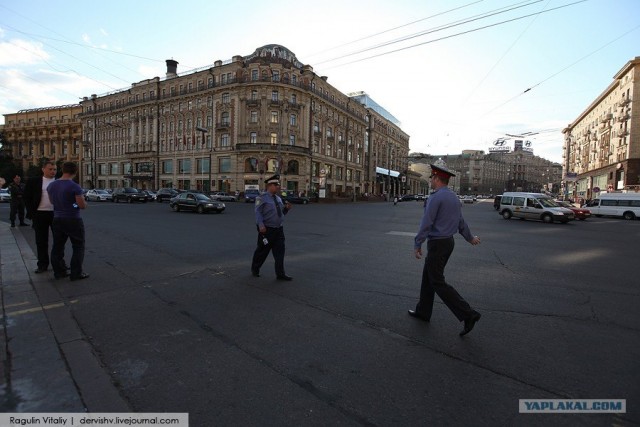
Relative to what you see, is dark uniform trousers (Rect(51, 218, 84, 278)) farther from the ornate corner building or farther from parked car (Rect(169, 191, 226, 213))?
the ornate corner building

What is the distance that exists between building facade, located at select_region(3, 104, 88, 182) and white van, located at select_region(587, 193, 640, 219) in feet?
306

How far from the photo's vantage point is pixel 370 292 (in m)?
5.23

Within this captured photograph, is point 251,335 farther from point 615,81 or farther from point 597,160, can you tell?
point 597,160

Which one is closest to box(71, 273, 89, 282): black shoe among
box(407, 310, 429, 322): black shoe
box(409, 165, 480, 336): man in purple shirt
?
box(407, 310, 429, 322): black shoe

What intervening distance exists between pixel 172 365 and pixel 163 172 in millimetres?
67840

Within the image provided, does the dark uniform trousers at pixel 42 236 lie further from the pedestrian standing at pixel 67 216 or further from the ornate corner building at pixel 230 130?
the ornate corner building at pixel 230 130

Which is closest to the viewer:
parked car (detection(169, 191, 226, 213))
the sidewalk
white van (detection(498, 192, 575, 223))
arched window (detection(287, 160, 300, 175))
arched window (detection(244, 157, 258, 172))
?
the sidewalk

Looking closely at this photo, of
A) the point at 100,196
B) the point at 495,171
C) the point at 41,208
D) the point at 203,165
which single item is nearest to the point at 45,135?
the point at 203,165

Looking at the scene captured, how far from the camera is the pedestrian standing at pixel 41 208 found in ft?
20.0

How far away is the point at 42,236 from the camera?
6.12 meters

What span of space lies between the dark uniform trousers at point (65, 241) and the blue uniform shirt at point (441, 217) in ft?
17.3

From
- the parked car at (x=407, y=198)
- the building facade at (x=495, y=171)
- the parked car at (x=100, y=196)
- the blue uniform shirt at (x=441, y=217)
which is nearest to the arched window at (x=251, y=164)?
the parked car at (x=100, y=196)

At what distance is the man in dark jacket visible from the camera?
6109mm
